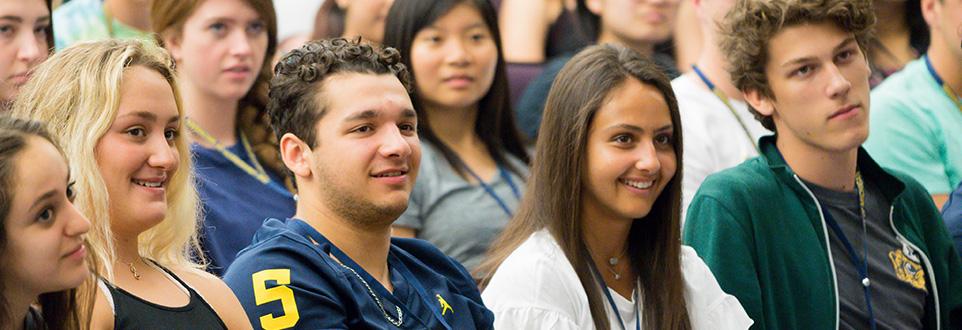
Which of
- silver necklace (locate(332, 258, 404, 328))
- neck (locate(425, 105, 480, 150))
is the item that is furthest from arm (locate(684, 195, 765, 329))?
neck (locate(425, 105, 480, 150))

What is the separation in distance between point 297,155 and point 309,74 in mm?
170

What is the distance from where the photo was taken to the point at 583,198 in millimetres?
3561

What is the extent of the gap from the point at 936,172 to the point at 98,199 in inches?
114

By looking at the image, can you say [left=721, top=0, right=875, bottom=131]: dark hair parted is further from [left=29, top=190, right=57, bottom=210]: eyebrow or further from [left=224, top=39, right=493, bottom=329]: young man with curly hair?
[left=29, top=190, right=57, bottom=210]: eyebrow

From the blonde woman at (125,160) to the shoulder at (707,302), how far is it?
121cm

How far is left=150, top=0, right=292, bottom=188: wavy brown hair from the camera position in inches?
171

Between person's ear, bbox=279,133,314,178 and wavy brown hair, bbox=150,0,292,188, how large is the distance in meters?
1.09

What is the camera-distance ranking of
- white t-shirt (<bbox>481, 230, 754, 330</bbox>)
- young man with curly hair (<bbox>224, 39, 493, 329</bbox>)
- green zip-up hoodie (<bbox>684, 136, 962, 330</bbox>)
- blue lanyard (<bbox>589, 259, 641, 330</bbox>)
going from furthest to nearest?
green zip-up hoodie (<bbox>684, 136, 962, 330</bbox>) < blue lanyard (<bbox>589, 259, 641, 330</bbox>) < white t-shirt (<bbox>481, 230, 754, 330</bbox>) < young man with curly hair (<bbox>224, 39, 493, 329</bbox>)

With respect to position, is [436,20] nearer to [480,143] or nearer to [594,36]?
[480,143]

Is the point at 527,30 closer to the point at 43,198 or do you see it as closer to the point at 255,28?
the point at 255,28

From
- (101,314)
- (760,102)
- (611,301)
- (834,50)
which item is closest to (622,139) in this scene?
(611,301)

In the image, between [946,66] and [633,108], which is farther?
[946,66]

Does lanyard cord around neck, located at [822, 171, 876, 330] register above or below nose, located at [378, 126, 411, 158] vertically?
below

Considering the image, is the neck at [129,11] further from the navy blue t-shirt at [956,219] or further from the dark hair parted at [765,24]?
the navy blue t-shirt at [956,219]
